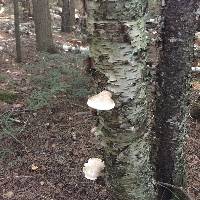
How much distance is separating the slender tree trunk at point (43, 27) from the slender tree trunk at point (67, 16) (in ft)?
15.6

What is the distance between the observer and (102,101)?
2.84 m

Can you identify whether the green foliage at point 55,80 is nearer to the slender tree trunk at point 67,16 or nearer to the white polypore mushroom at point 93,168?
the white polypore mushroom at point 93,168

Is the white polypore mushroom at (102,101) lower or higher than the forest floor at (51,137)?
higher

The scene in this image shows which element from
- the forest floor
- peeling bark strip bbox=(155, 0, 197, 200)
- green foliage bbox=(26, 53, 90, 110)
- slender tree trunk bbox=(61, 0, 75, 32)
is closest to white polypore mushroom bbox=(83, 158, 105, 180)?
the forest floor

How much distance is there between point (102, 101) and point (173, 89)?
3.90ft

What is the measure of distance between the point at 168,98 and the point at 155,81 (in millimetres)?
225

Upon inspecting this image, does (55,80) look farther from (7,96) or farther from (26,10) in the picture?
(26,10)

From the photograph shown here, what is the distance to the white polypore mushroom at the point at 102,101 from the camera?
2807 millimetres

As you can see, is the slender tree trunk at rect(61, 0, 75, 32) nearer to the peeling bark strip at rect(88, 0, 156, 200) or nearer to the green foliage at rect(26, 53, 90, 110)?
the green foliage at rect(26, 53, 90, 110)

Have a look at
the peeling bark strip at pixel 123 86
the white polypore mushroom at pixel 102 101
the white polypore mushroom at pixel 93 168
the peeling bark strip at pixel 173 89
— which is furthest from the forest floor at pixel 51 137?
the white polypore mushroom at pixel 102 101

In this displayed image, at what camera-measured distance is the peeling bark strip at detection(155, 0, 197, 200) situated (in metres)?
3.63

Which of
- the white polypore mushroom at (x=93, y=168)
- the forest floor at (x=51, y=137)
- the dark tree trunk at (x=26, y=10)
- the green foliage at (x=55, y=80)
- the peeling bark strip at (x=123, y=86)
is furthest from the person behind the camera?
the dark tree trunk at (x=26, y=10)

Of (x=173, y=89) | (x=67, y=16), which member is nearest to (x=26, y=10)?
(x=67, y=16)

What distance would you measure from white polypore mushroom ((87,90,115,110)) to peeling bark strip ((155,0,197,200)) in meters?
1.07
